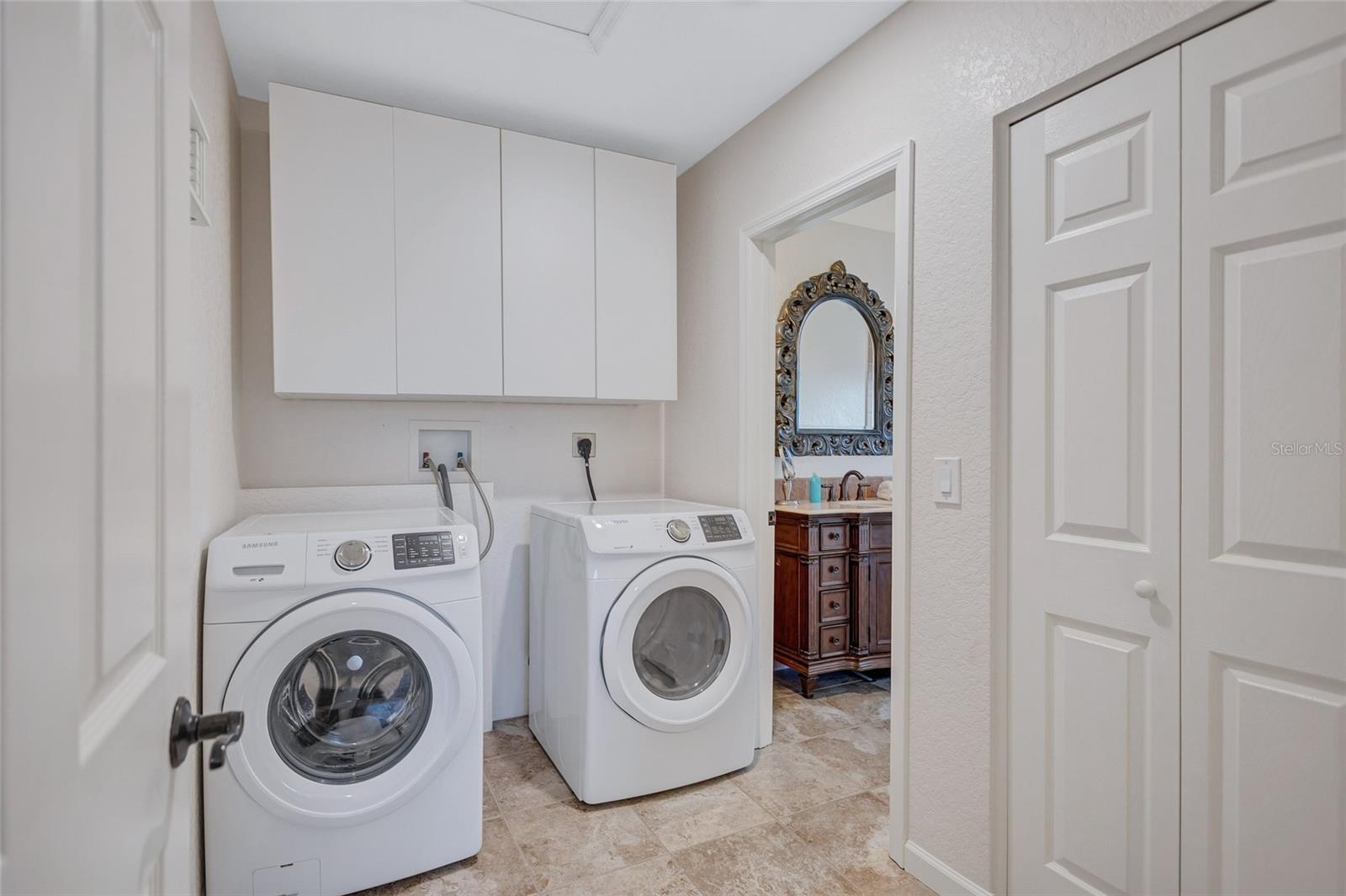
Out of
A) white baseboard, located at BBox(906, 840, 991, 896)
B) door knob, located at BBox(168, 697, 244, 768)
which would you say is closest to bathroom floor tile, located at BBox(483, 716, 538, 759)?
white baseboard, located at BBox(906, 840, 991, 896)

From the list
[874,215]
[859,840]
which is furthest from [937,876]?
[874,215]

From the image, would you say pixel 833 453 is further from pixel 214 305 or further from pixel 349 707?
pixel 214 305

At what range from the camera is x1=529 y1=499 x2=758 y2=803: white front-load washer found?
2.09 metres

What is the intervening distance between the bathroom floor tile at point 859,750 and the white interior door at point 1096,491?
0.78 metres

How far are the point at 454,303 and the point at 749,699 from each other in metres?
1.67

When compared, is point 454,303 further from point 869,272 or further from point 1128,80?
point 869,272

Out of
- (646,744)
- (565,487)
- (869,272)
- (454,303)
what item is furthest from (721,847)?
(869,272)

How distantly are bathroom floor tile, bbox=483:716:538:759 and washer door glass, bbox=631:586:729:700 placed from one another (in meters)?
0.73

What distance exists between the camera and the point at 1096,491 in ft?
4.72

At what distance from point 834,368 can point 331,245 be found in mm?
2523

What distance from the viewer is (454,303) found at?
2.33 m

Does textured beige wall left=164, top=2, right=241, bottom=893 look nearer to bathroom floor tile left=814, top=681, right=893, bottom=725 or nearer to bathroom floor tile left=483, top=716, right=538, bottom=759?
bathroom floor tile left=483, top=716, right=538, bottom=759

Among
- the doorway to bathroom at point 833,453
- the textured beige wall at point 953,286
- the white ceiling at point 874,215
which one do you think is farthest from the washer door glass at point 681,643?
the white ceiling at point 874,215

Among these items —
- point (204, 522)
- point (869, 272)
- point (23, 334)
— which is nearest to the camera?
point (23, 334)
